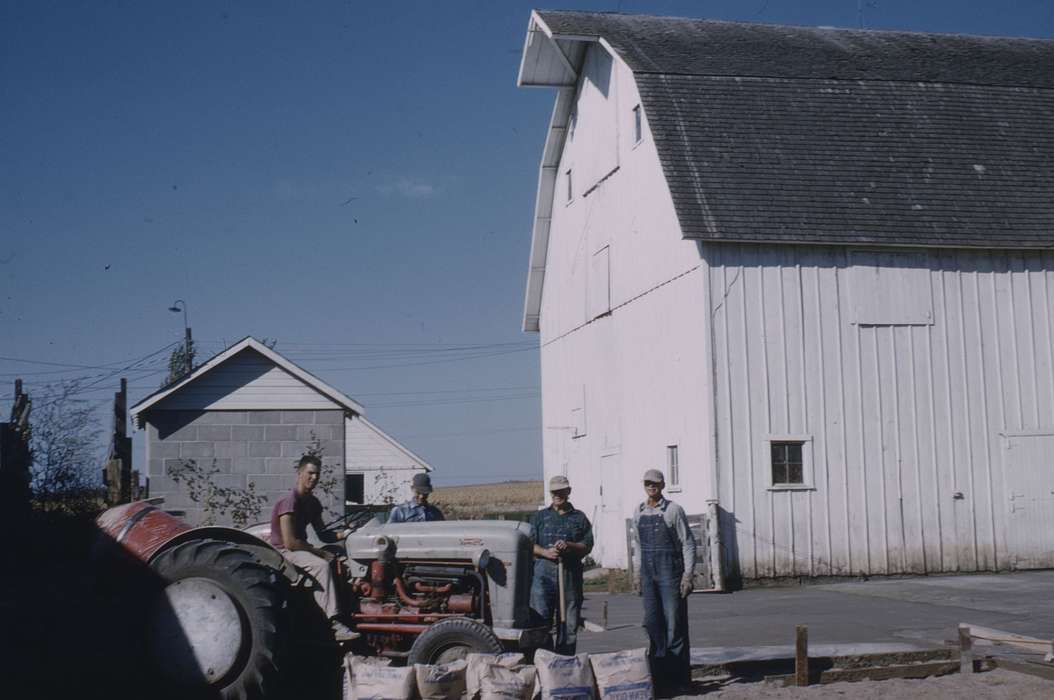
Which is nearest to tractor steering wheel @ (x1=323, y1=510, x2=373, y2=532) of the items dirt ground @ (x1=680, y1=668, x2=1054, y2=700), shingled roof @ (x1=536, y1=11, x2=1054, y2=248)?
dirt ground @ (x1=680, y1=668, x2=1054, y2=700)

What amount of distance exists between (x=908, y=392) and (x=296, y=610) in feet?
43.4

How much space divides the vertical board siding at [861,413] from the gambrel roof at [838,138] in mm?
610

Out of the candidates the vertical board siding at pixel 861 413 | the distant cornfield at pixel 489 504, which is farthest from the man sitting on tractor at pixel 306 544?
the distant cornfield at pixel 489 504

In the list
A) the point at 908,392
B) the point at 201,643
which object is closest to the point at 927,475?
the point at 908,392

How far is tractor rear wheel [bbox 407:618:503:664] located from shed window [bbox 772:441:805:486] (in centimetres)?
1111

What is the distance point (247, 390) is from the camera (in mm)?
22922

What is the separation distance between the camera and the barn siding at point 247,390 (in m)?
22.7

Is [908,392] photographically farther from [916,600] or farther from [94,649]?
[94,649]

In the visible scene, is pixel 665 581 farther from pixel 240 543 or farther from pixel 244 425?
pixel 244 425

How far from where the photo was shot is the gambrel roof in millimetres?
19844

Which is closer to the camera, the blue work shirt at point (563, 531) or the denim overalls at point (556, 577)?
the denim overalls at point (556, 577)

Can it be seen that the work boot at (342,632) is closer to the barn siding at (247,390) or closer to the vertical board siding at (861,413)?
the vertical board siding at (861,413)

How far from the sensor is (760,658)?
1064 cm

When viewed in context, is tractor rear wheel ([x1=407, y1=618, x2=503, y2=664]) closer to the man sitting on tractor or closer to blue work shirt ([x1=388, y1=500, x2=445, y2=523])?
the man sitting on tractor
